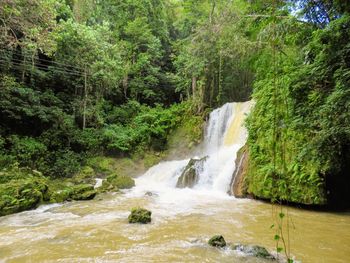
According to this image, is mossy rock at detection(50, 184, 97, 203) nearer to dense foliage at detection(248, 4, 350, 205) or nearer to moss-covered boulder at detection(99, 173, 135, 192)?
moss-covered boulder at detection(99, 173, 135, 192)

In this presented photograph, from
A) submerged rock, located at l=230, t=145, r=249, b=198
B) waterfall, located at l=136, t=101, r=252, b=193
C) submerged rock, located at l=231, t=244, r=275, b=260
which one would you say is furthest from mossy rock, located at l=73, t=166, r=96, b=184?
submerged rock, located at l=231, t=244, r=275, b=260

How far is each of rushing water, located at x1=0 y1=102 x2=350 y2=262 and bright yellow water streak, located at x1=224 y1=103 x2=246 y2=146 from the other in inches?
166

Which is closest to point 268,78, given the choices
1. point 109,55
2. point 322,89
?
point 322,89

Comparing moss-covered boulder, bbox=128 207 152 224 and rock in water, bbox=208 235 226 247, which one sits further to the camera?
moss-covered boulder, bbox=128 207 152 224

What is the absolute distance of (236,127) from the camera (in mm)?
14352

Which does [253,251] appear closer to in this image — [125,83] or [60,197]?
[60,197]

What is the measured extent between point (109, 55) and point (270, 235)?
1393cm

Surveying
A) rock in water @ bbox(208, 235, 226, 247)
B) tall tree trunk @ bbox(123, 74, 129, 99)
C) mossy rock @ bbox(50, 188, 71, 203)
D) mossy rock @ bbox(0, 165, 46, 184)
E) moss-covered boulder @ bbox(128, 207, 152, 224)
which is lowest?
mossy rock @ bbox(50, 188, 71, 203)

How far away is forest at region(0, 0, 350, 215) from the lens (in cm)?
411

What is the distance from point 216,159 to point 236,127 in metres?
3.24

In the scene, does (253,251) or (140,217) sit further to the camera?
(140,217)

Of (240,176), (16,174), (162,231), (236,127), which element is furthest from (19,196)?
(236,127)

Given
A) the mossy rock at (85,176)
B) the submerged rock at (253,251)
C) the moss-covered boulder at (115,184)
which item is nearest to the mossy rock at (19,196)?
the moss-covered boulder at (115,184)

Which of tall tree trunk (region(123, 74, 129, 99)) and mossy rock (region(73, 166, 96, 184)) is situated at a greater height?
tall tree trunk (region(123, 74, 129, 99))
